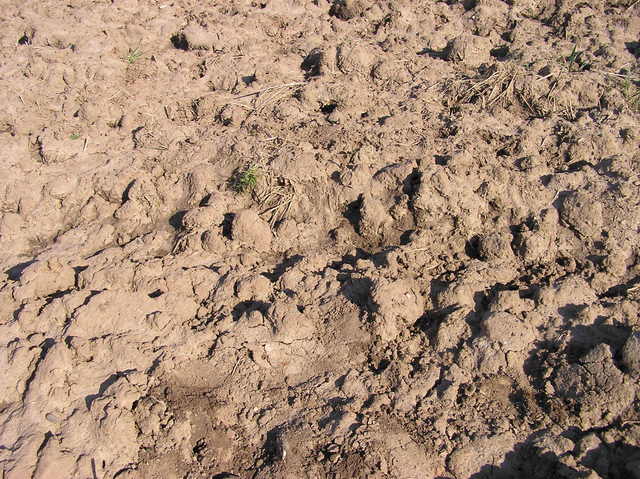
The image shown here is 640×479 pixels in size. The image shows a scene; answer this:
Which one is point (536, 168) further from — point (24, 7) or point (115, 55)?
point (24, 7)

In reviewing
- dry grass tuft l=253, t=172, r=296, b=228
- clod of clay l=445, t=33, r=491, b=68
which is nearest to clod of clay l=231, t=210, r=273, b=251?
dry grass tuft l=253, t=172, r=296, b=228

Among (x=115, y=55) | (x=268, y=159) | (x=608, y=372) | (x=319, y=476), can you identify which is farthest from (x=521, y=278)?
(x=115, y=55)

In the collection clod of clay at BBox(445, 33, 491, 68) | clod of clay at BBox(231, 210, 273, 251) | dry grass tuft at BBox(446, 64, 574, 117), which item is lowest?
clod of clay at BBox(231, 210, 273, 251)

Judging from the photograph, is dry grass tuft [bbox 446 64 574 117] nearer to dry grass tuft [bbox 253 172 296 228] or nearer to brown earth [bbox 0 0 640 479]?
brown earth [bbox 0 0 640 479]

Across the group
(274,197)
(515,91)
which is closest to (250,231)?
(274,197)

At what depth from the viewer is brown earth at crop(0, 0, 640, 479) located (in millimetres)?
2605

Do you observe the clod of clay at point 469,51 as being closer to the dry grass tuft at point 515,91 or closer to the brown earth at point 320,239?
the brown earth at point 320,239

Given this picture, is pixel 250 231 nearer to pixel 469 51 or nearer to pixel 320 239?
pixel 320 239

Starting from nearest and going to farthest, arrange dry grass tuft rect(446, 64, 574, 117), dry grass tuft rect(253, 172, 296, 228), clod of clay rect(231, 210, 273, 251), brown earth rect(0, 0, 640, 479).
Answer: brown earth rect(0, 0, 640, 479)
clod of clay rect(231, 210, 273, 251)
dry grass tuft rect(253, 172, 296, 228)
dry grass tuft rect(446, 64, 574, 117)

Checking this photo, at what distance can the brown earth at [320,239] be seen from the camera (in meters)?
2.61

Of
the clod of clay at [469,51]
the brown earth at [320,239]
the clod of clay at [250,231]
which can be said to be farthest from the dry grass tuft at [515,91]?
the clod of clay at [250,231]

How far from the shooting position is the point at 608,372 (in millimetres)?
2586

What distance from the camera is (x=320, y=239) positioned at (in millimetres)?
3562

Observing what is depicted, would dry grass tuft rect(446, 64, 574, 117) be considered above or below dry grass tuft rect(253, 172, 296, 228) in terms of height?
above
